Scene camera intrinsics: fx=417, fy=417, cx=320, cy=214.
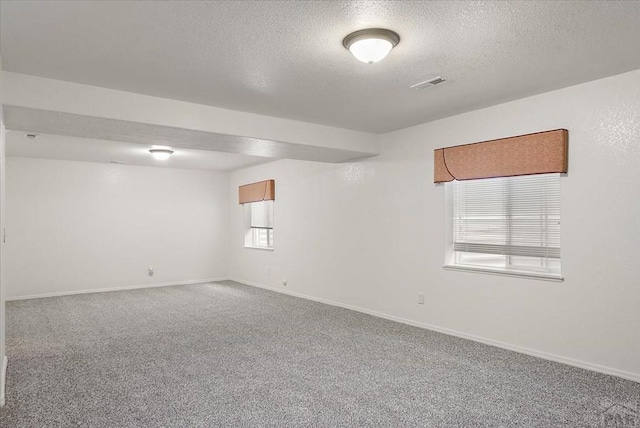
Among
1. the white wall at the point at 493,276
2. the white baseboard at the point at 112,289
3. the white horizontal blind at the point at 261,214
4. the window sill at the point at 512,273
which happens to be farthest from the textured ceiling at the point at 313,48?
the white baseboard at the point at 112,289

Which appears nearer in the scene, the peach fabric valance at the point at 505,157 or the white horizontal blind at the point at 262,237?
the peach fabric valance at the point at 505,157

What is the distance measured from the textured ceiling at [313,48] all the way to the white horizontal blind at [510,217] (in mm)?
855

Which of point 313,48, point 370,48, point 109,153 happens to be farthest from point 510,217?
point 109,153

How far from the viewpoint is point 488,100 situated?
12.8 ft

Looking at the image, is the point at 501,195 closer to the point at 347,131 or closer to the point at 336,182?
the point at 347,131

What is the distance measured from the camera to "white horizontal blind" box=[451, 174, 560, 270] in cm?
379

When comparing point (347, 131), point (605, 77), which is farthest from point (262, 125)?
point (605, 77)

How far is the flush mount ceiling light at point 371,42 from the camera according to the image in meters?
2.45

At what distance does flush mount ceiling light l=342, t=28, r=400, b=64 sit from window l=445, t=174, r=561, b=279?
218 cm

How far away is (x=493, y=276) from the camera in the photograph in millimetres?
4090

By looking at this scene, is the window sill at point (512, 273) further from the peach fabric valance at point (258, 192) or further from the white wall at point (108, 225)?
the white wall at point (108, 225)

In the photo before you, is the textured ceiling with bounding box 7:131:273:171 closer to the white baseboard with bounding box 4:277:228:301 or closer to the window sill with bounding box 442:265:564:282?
the white baseboard with bounding box 4:277:228:301

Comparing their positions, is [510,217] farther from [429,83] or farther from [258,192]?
[258,192]

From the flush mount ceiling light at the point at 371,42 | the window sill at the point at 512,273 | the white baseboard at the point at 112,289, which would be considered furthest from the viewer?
the white baseboard at the point at 112,289
